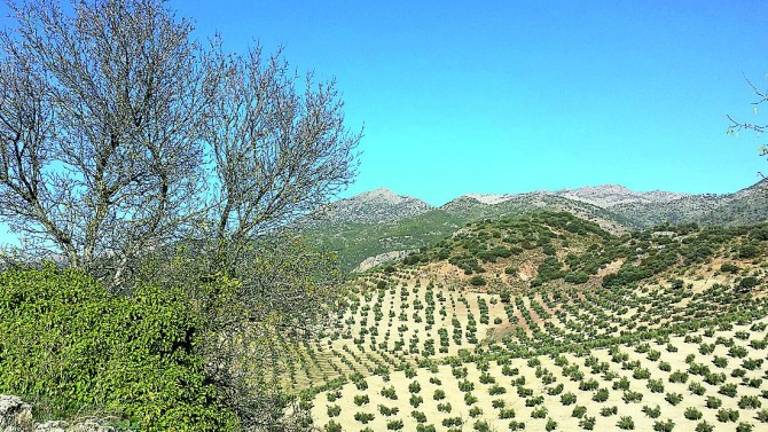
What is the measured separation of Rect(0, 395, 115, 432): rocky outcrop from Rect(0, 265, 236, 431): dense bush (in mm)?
711

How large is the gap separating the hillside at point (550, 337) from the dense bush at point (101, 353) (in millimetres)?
4020

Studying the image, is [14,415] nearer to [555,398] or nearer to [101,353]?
[101,353]

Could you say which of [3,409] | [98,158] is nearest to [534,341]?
[98,158]

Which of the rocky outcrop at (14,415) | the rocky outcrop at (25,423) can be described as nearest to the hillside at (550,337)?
the rocky outcrop at (25,423)

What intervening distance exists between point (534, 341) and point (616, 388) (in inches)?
709

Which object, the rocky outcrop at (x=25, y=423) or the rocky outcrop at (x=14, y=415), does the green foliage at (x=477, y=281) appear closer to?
the rocky outcrop at (x=25, y=423)

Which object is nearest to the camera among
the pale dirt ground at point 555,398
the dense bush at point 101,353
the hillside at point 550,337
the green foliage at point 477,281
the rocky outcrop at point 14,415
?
the rocky outcrop at point 14,415

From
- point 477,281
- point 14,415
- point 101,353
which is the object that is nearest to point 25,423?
point 14,415

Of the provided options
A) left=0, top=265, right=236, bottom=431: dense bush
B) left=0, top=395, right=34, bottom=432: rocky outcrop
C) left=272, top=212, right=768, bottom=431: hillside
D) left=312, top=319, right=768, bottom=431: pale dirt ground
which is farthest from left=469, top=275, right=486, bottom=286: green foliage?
left=0, top=395, right=34, bottom=432: rocky outcrop

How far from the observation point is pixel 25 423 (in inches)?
272

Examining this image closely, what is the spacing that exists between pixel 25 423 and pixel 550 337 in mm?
36647

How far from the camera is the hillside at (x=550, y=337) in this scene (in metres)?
19.0

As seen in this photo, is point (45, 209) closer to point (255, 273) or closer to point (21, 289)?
point (21, 289)

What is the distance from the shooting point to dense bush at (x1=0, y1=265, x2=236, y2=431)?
8.40 meters
